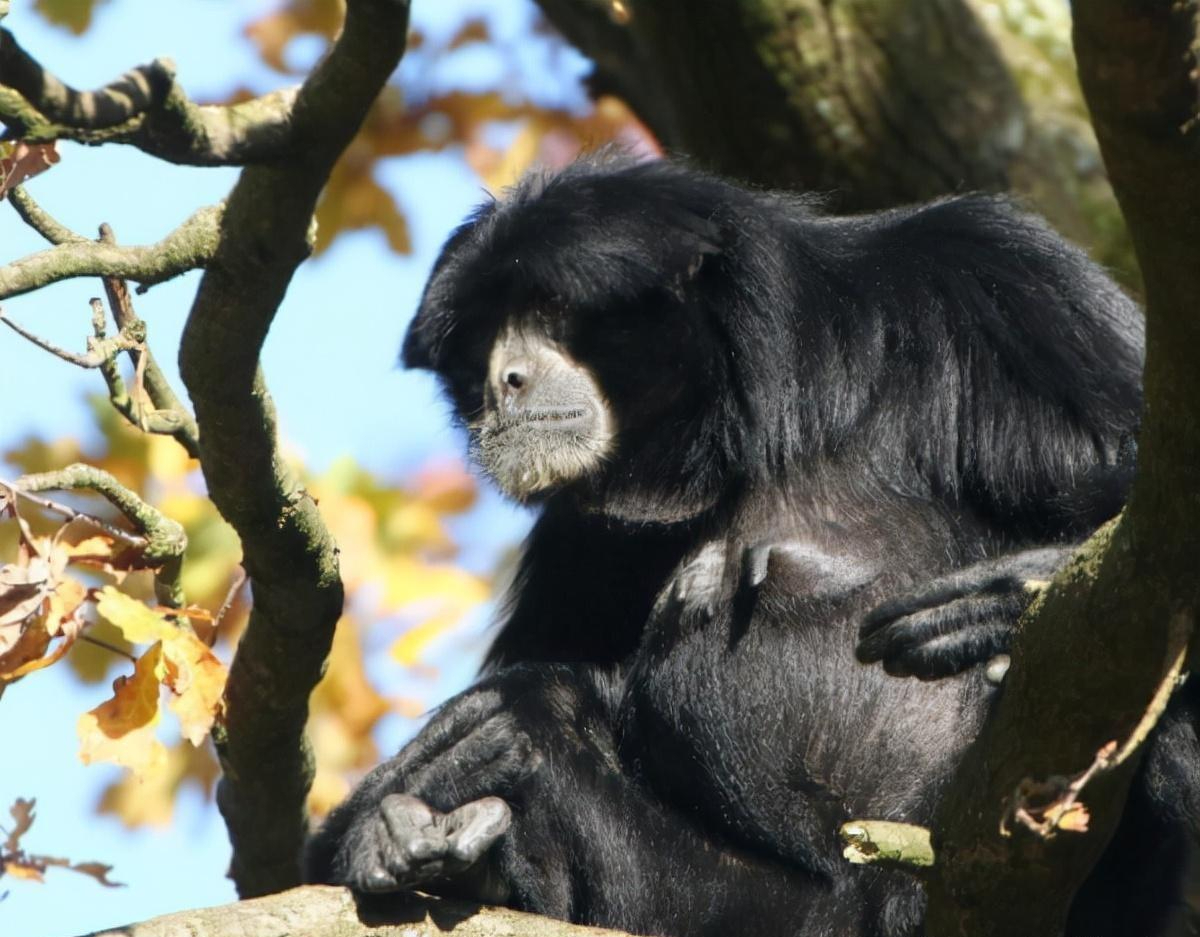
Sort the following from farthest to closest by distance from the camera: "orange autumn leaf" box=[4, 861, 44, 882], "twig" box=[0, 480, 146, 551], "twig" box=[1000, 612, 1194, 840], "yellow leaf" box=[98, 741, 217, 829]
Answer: "yellow leaf" box=[98, 741, 217, 829], "twig" box=[0, 480, 146, 551], "orange autumn leaf" box=[4, 861, 44, 882], "twig" box=[1000, 612, 1194, 840]

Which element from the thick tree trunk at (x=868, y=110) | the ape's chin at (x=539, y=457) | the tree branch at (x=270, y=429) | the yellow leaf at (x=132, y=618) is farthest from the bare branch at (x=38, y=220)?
the thick tree trunk at (x=868, y=110)

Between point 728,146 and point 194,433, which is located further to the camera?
point 728,146

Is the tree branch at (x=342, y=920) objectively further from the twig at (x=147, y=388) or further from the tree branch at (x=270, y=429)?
the twig at (x=147, y=388)

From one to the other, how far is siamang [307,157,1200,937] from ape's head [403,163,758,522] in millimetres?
12

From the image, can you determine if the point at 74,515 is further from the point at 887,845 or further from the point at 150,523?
the point at 887,845

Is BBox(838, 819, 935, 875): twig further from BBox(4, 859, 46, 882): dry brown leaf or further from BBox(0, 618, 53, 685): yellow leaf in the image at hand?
BBox(0, 618, 53, 685): yellow leaf

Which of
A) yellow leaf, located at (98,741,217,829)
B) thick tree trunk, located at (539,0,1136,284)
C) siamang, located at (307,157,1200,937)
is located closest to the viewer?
siamang, located at (307,157,1200,937)

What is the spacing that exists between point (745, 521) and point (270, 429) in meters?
1.81

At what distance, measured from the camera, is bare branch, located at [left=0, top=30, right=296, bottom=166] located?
343 centimetres

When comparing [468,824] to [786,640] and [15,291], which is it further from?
[15,291]

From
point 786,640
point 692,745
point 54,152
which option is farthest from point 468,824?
point 54,152

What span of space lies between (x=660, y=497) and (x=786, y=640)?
0.84m

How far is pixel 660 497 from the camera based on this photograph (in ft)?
19.4

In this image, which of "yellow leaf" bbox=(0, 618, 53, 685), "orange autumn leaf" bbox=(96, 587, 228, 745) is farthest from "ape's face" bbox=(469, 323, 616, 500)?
"yellow leaf" bbox=(0, 618, 53, 685)
